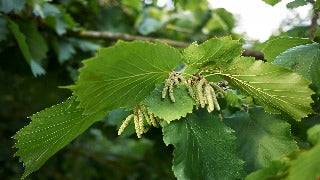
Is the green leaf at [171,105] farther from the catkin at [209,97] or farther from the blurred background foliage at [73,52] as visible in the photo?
the blurred background foliage at [73,52]

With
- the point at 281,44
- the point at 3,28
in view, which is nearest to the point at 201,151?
the point at 281,44

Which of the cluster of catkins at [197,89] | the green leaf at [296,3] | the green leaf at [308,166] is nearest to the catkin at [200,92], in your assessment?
the cluster of catkins at [197,89]

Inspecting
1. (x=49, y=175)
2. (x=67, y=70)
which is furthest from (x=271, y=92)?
(x=49, y=175)

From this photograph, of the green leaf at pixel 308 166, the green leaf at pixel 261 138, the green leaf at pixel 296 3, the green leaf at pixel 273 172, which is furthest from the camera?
the green leaf at pixel 296 3

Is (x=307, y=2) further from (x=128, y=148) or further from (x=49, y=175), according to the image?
(x=128, y=148)

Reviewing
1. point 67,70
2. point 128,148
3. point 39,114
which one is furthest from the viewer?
point 128,148

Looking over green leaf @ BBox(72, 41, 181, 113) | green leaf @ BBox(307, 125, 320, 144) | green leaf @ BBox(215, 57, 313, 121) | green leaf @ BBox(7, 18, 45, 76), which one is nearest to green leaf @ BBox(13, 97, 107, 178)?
green leaf @ BBox(72, 41, 181, 113)
